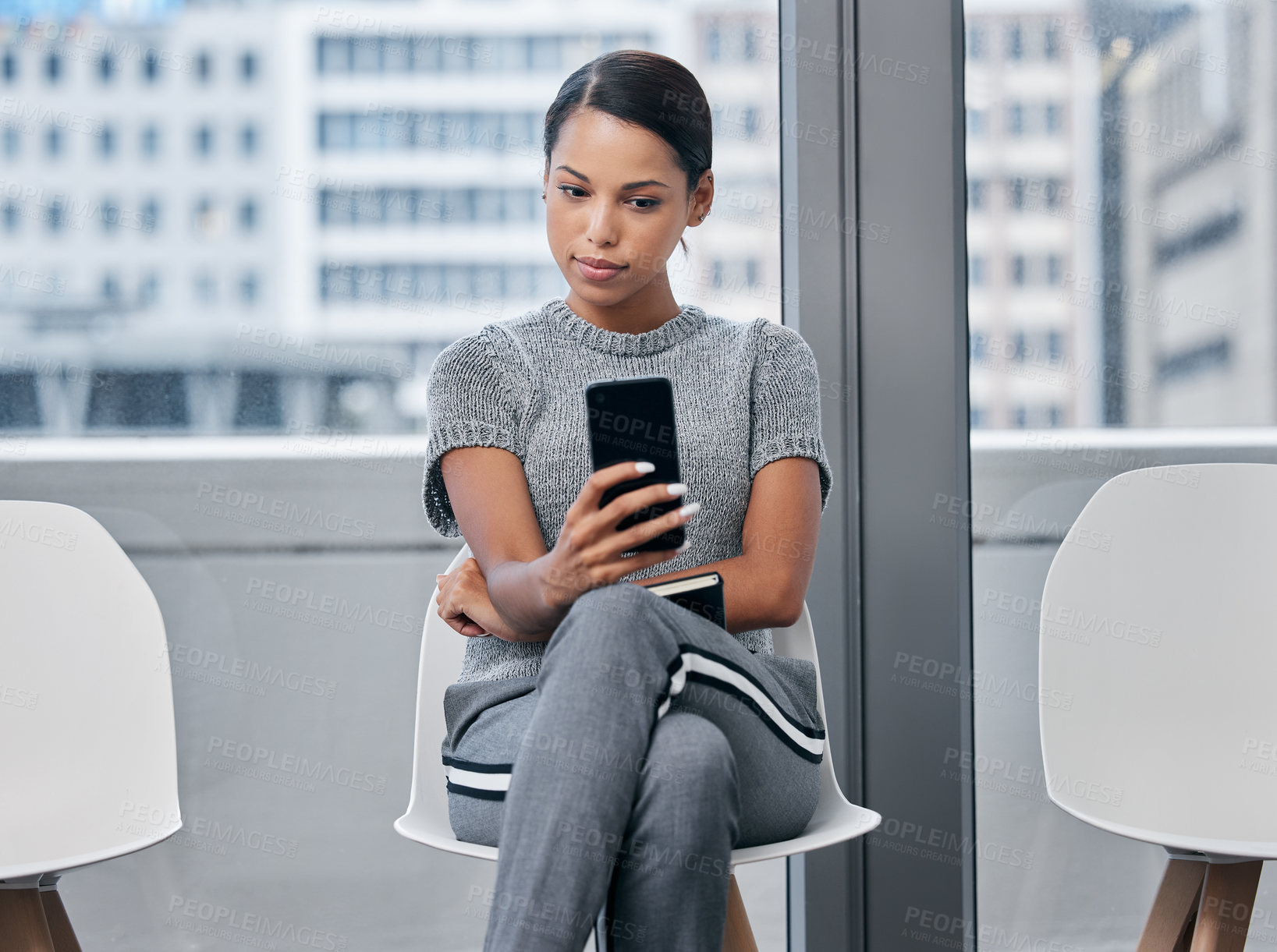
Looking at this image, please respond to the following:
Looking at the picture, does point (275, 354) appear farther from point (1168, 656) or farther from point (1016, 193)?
point (1168, 656)

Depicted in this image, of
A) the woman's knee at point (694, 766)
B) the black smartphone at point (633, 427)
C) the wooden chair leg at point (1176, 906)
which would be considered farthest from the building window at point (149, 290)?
the wooden chair leg at point (1176, 906)

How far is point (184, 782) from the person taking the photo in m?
1.63

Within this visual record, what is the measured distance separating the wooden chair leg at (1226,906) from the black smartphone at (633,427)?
780 millimetres

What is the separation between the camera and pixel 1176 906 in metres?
1.25

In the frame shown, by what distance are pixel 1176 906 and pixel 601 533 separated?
0.84 m

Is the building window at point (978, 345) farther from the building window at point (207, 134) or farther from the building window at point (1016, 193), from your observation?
the building window at point (207, 134)

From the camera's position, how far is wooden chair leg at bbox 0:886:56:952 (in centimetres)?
115

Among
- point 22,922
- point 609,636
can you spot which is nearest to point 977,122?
point 609,636

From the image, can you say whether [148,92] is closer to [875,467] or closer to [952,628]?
[875,467]

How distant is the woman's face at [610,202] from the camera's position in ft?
4.00

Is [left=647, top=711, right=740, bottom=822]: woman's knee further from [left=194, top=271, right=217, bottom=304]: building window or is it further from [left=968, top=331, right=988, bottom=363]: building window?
[left=194, top=271, right=217, bottom=304]: building window

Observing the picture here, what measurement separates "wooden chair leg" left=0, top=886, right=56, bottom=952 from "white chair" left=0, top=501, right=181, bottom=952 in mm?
59

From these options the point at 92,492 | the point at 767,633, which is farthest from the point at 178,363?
the point at 767,633

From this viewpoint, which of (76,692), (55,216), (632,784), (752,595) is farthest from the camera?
(55,216)
